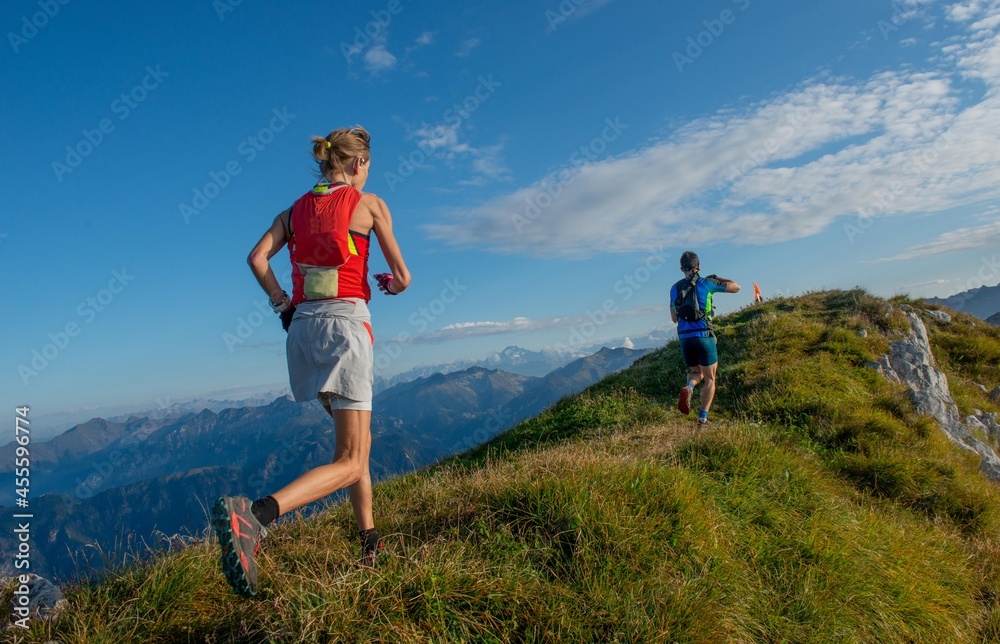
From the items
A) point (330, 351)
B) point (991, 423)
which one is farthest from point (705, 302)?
point (330, 351)

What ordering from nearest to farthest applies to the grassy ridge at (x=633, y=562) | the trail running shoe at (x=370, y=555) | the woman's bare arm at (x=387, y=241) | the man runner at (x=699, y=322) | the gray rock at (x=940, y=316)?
the grassy ridge at (x=633, y=562)
the trail running shoe at (x=370, y=555)
the woman's bare arm at (x=387, y=241)
the man runner at (x=699, y=322)
the gray rock at (x=940, y=316)

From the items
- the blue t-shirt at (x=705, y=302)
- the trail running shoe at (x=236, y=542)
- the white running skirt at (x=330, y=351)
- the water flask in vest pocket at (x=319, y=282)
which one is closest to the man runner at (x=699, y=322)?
the blue t-shirt at (x=705, y=302)

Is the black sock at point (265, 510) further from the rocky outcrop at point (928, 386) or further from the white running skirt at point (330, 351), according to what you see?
the rocky outcrop at point (928, 386)

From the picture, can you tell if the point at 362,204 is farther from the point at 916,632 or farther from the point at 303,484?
the point at 916,632

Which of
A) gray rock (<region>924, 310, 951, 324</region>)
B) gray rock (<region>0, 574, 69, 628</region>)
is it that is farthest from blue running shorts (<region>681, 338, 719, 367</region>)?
gray rock (<region>924, 310, 951, 324</region>)

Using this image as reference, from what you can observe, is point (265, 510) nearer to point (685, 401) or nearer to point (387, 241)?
point (387, 241)

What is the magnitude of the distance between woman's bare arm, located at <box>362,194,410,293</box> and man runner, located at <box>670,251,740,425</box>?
7064mm

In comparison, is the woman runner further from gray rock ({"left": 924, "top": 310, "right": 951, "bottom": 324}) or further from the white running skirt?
gray rock ({"left": 924, "top": 310, "right": 951, "bottom": 324})

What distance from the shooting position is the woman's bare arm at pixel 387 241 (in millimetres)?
3967

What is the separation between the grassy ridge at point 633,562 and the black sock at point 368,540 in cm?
12

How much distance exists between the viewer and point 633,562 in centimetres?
365

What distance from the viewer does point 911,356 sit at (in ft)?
40.7

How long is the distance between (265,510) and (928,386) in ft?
46.2

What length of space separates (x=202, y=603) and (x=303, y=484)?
940 millimetres
